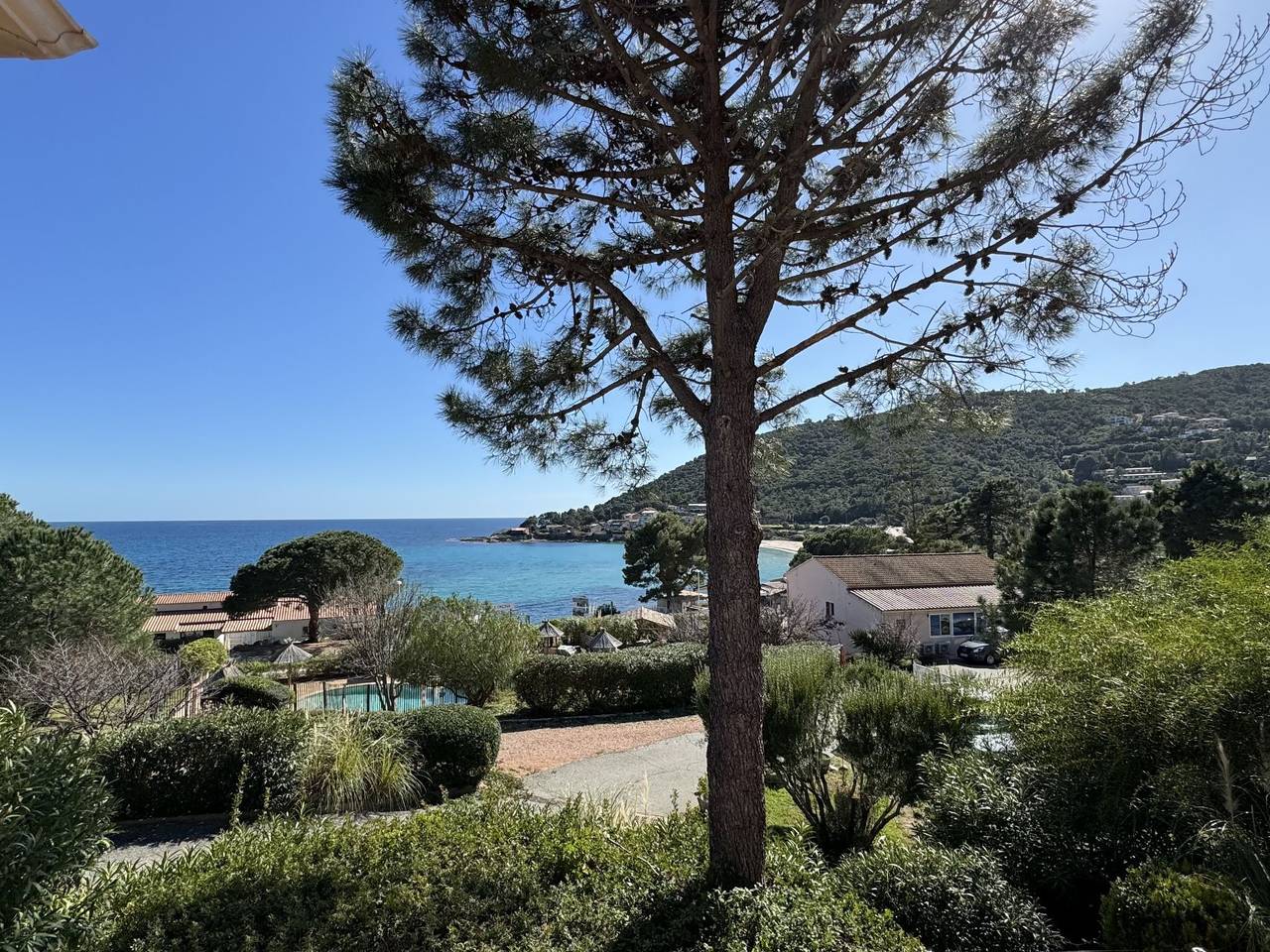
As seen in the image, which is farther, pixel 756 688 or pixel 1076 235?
pixel 1076 235

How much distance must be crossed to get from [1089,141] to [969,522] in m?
47.7

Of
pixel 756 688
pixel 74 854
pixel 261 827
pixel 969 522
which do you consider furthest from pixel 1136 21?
pixel 969 522

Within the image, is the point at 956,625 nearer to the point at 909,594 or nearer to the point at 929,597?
the point at 929,597

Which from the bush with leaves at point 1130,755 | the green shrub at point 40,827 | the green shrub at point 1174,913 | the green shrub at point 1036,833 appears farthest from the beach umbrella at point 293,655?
the green shrub at point 1174,913

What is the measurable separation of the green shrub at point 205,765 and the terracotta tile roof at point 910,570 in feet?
86.3

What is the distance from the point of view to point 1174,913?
300 cm

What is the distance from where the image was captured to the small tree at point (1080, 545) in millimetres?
22234

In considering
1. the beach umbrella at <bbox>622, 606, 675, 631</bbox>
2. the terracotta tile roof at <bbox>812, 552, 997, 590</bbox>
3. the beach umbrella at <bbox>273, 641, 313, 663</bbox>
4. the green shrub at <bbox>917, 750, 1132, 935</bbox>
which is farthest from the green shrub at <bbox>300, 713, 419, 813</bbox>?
the terracotta tile roof at <bbox>812, 552, 997, 590</bbox>

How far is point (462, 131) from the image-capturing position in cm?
424

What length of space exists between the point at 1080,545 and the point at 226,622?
43919mm

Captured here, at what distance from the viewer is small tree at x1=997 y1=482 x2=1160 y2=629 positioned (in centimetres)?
2223

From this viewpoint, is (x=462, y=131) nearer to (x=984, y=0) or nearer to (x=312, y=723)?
(x=984, y=0)

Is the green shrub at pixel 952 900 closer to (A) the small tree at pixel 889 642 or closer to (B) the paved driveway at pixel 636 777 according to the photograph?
(B) the paved driveway at pixel 636 777

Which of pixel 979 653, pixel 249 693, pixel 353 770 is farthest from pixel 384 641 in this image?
pixel 979 653
